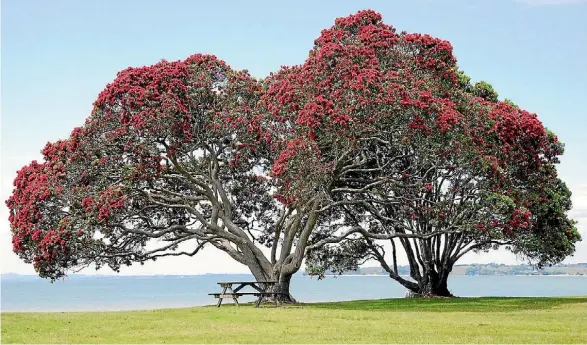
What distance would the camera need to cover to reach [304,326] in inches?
804

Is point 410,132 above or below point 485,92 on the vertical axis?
below

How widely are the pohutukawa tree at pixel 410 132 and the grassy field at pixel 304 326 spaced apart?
545 cm

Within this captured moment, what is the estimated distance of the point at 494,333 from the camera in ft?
62.4

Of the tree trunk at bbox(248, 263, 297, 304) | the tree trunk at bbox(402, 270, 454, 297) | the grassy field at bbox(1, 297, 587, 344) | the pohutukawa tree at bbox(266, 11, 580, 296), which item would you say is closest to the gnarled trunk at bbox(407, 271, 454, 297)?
the tree trunk at bbox(402, 270, 454, 297)

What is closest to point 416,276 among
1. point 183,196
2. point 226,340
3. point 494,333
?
point 183,196

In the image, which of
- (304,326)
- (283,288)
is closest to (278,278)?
(283,288)

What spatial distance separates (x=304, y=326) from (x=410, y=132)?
34.1ft

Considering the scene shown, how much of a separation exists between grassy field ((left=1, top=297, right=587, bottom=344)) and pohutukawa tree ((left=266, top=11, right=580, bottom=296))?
545 centimetres

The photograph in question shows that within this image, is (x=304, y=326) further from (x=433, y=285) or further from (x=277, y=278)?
(x=433, y=285)

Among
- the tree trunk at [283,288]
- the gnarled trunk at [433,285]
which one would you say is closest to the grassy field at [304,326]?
the tree trunk at [283,288]

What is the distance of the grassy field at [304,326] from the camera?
17.9 meters

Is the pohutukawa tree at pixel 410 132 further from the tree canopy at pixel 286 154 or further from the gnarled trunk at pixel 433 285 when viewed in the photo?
the gnarled trunk at pixel 433 285

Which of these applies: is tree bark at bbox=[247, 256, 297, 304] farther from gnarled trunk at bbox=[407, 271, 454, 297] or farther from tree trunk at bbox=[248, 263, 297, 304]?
gnarled trunk at bbox=[407, 271, 454, 297]

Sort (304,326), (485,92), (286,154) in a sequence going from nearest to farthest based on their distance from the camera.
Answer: (304,326) → (286,154) → (485,92)
